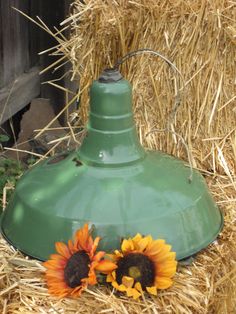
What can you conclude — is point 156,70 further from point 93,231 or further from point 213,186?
point 93,231

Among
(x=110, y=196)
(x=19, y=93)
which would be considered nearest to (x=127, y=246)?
(x=110, y=196)

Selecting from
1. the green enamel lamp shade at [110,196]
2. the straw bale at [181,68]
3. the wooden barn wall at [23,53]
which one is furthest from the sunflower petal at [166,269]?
the wooden barn wall at [23,53]

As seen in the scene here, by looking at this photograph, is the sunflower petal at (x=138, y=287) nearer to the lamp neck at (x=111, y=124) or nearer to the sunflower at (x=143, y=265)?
the sunflower at (x=143, y=265)

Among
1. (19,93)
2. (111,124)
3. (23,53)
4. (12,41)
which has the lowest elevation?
(19,93)

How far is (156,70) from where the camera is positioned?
2488 millimetres

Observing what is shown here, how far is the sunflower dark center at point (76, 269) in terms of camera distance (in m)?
1.75

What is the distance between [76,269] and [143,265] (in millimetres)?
177

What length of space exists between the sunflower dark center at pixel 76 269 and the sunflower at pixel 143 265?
7cm

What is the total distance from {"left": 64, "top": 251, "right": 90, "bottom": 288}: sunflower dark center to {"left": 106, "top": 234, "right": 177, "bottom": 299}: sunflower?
67mm

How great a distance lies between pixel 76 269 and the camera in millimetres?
1760

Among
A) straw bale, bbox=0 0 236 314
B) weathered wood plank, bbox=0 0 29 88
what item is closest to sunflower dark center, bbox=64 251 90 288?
straw bale, bbox=0 0 236 314

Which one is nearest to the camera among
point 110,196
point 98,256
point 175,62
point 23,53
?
point 98,256

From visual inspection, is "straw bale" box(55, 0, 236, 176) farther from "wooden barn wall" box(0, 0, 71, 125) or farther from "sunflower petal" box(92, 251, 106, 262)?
"wooden barn wall" box(0, 0, 71, 125)

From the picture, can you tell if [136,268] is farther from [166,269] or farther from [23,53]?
[23,53]
